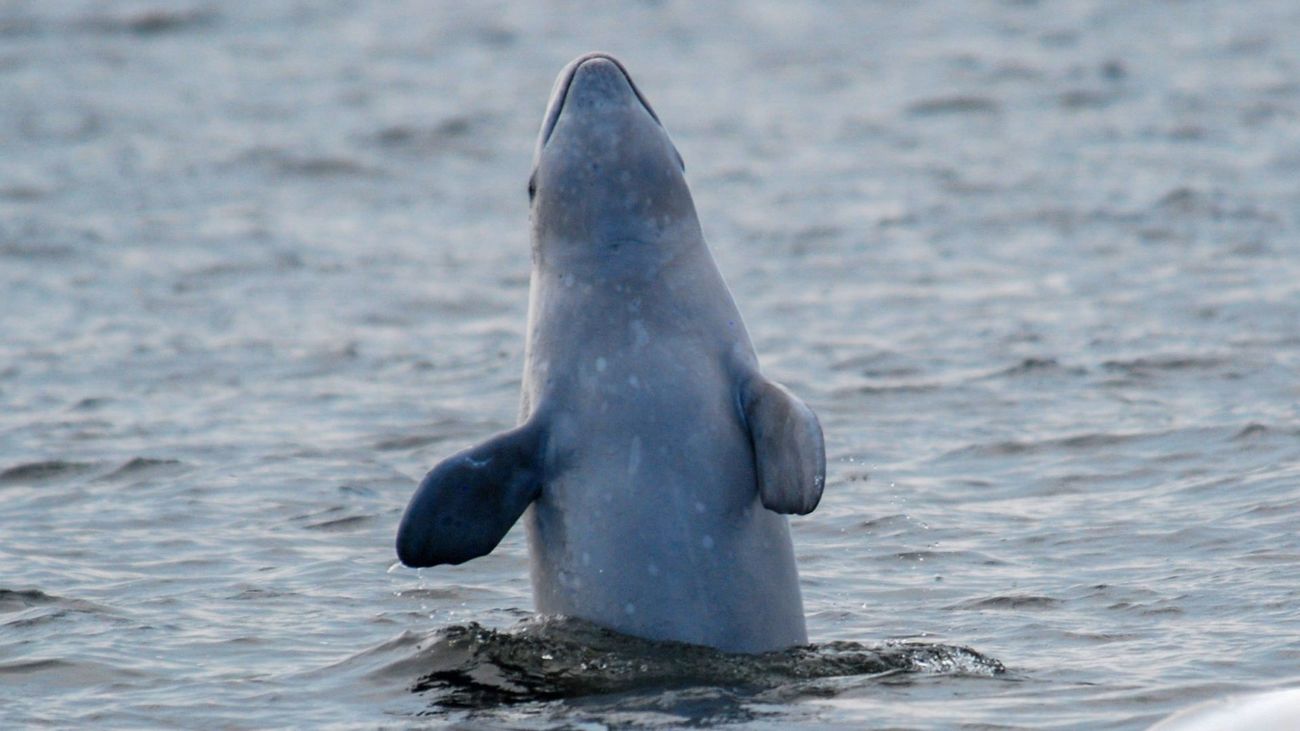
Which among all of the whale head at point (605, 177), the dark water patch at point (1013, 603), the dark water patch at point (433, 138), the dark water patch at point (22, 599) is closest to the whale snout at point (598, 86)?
the whale head at point (605, 177)

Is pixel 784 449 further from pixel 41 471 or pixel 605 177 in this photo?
pixel 41 471

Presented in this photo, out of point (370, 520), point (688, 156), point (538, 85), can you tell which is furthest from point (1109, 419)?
point (538, 85)

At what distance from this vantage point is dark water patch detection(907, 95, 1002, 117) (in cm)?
3125

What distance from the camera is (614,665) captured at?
9.27 m

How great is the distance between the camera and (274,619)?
11.2 metres

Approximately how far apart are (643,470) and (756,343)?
9.22 metres

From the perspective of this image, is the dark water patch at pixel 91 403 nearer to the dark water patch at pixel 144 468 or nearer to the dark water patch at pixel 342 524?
the dark water patch at pixel 144 468

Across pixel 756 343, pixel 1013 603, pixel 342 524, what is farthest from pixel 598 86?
pixel 756 343

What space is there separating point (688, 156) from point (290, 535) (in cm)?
1627

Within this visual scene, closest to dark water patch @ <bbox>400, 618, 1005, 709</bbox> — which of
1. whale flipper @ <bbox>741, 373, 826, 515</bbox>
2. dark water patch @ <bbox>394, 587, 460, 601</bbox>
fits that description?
whale flipper @ <bbox>741, 373, 826, 515</bbox>

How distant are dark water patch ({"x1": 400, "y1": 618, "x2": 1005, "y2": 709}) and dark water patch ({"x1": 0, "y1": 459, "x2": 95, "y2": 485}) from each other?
544 cm

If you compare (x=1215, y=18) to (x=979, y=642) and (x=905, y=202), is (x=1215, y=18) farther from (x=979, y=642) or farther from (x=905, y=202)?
(x=979, y=642)

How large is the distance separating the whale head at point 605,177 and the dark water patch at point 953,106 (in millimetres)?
21458

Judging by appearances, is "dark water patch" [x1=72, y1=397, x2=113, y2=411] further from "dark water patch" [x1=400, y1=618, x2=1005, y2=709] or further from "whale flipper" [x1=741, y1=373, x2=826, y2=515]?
"whale flipper" [x1=741, y1=373, x2=826, y2=515]
